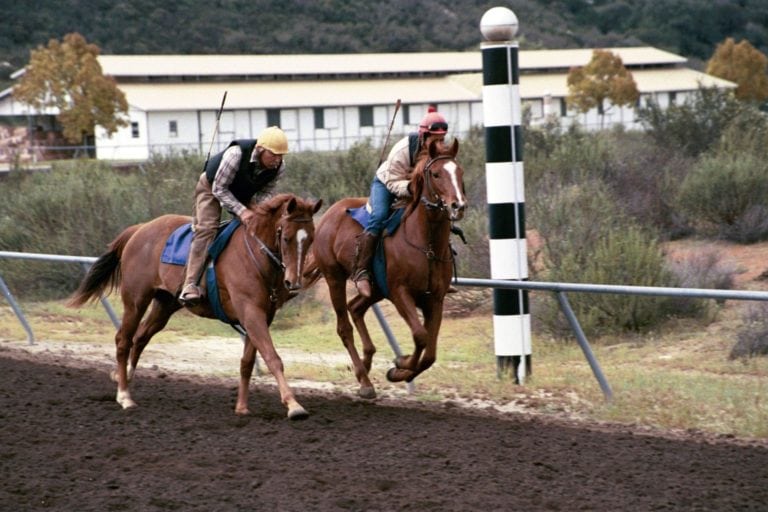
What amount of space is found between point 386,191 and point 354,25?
8004 centimetres

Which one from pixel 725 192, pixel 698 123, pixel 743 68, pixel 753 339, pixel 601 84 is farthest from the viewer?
pixel 743 68

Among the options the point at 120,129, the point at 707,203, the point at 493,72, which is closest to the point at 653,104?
the point at 707,203

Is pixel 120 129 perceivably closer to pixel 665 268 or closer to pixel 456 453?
pixel 665 268

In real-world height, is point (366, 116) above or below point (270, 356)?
above

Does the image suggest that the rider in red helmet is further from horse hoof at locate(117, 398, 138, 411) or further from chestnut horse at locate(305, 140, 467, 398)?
horse hoof at locate(117, 398, 138, 411)

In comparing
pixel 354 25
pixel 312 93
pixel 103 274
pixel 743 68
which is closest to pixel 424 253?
pixel 103 274

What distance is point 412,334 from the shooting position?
28.8 feet

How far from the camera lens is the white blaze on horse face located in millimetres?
8320

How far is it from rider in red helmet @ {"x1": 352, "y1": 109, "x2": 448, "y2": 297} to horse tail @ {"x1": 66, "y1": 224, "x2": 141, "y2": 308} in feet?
6.91

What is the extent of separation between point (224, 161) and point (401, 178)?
1.24 meters

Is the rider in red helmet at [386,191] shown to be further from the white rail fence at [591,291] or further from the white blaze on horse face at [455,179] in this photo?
the white rail fence at [591,291]

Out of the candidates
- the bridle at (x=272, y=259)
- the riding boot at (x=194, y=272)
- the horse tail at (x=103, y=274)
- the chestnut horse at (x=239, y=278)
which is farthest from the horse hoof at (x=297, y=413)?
the horse tail at (x=103, y=274)

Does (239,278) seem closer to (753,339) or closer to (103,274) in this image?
(103,274)

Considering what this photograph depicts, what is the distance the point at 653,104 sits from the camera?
27578mm
